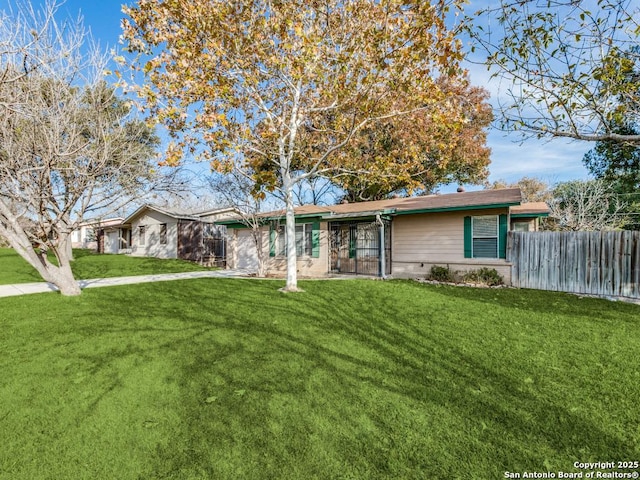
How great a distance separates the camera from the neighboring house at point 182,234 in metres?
21.6

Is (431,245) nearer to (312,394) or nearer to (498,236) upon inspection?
(498,236)

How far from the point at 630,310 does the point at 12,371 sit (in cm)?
1181

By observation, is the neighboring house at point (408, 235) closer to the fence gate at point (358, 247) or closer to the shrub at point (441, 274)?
the fence gate at point (358, 247)

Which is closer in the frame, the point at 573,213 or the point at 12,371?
the point at 12,371

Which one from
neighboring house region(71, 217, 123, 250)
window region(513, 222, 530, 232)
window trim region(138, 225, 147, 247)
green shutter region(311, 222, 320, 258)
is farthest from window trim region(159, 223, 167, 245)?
window region(513, 222, 530, 232)

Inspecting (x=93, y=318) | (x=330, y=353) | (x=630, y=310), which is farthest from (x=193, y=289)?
(x=630, y=310)

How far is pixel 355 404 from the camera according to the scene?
11.2ft

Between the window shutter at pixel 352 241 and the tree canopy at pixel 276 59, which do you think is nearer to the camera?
the tree canopy at pixel 276 59

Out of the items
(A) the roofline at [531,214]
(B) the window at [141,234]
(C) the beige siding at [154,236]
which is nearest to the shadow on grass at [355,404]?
(A) the roofline at [531,214]

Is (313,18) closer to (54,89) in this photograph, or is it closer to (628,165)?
(54,89)

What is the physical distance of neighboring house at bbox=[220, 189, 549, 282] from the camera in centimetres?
1147

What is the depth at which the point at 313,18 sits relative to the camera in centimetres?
977
